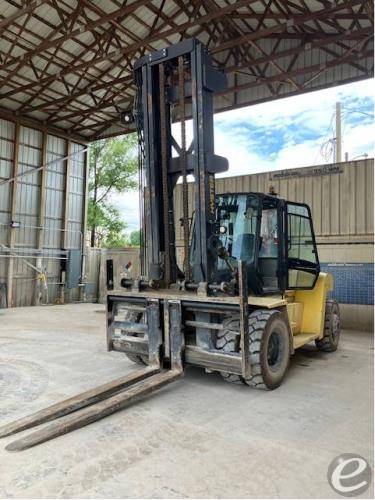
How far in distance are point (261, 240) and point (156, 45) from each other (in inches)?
365

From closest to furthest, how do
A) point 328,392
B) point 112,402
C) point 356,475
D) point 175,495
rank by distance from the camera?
1. point 175,495
2. point 356,475
3. point 112,402
4. point 328,392

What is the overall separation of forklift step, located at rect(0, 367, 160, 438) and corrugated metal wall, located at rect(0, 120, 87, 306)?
1100 cm

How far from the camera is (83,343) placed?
7551mm

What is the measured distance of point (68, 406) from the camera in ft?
12.4

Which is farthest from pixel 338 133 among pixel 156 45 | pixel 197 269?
pixel 197 269

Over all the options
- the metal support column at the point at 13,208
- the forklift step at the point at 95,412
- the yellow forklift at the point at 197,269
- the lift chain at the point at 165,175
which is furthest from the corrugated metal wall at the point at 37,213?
the forklift step at the point at 95,412

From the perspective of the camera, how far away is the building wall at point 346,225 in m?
9.54

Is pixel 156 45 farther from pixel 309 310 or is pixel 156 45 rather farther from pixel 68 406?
pixel 68 406

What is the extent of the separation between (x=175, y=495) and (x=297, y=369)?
3638 mm

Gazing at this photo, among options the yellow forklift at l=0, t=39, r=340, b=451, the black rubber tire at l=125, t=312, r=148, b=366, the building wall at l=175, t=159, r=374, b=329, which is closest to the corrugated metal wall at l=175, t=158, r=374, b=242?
the building wall at l=175, t=159, r=374, b=329

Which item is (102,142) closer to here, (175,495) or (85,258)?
(85,258)

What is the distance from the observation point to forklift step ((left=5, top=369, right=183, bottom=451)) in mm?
3178

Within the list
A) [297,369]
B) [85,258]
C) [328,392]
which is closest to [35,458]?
[328,392]

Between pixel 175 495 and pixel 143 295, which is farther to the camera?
pixel 143 295
